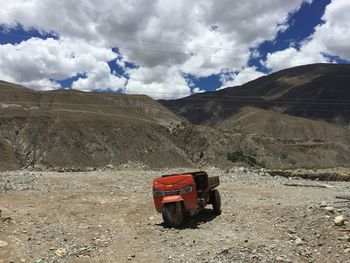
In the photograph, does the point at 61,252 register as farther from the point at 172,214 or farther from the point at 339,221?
the point at 339,221

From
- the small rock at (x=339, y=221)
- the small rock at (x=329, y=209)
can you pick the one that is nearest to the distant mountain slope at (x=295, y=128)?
the small rock at (x=329, y=209)

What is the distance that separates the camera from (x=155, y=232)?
13.6m

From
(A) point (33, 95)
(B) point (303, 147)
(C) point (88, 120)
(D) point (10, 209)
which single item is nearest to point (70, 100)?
(A) point (33, 95)

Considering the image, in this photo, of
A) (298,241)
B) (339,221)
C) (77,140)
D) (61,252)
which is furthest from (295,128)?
(61,252)

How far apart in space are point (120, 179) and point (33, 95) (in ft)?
299

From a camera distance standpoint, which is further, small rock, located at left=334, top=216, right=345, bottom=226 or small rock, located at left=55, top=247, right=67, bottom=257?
small rock, located at left=334, top=216, right=345, bottom=226

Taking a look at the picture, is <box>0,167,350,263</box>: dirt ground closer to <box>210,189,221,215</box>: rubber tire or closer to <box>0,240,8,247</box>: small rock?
<box>0,240,8,247</box>: small rock

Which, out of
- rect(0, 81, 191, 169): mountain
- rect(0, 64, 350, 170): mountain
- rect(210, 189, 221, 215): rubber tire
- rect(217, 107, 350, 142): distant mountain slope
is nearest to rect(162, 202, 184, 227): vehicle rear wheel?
rect(210, 189, 221, 215): rubber tire

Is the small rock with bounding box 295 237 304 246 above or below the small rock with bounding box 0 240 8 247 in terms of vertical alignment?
below

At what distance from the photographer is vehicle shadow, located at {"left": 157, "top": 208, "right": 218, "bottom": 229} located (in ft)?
47.0

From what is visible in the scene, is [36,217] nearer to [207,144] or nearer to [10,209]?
[10,209]

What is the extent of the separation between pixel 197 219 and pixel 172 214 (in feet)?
6.44

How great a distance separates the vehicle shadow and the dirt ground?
0.03 metres

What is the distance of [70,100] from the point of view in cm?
11369
